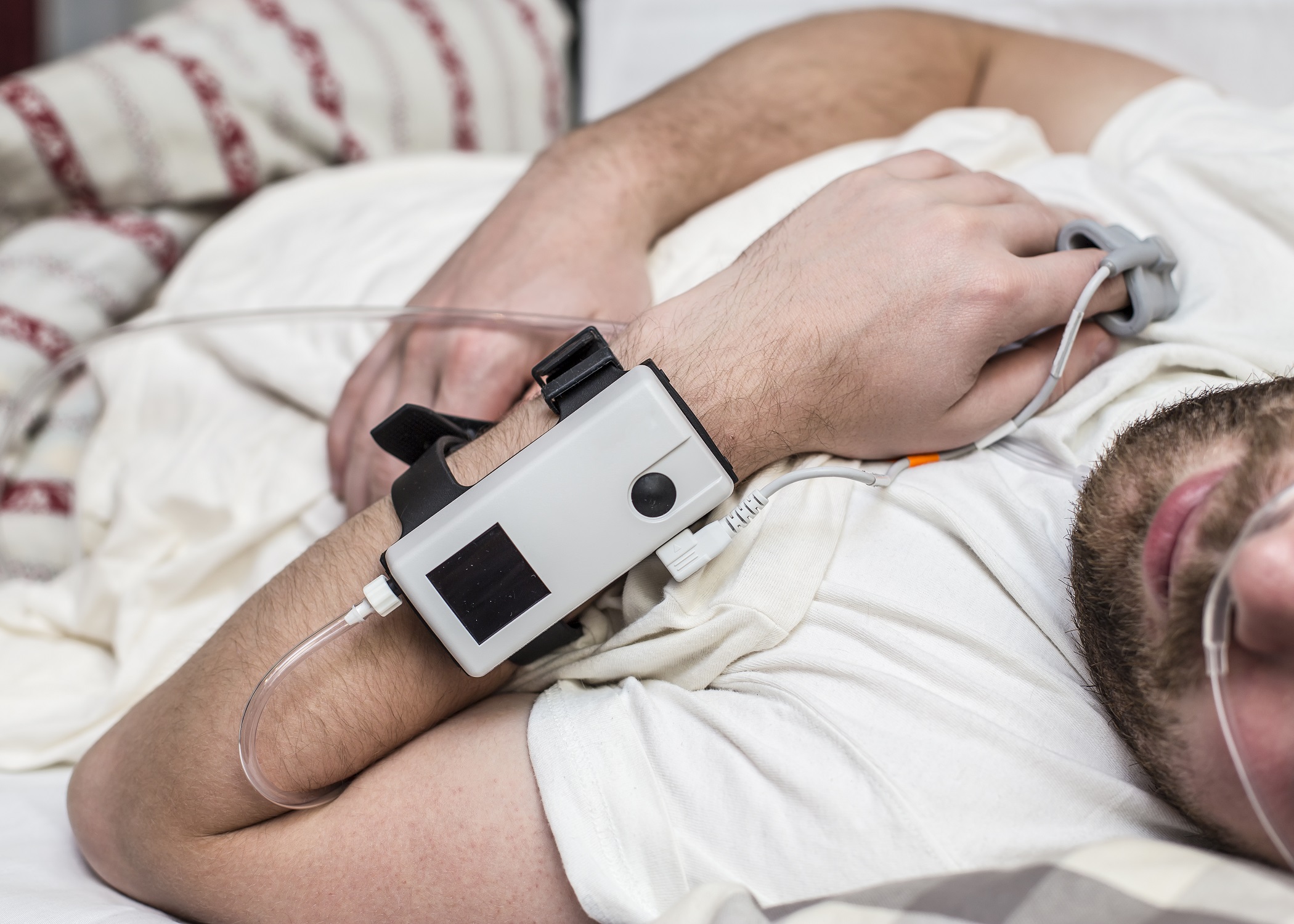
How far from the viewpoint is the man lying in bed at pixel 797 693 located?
0.65 meters

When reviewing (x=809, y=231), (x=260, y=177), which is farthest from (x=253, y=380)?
(x=809, y=231)

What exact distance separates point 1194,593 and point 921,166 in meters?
0.42

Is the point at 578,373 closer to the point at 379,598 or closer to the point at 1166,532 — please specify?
the point at 379,598

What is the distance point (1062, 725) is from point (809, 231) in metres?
0.43

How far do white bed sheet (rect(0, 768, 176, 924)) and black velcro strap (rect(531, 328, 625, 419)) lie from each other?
1.73 ft

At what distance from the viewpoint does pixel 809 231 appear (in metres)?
0.77

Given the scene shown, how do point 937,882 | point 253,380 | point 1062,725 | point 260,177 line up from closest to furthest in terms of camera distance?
point 937,882 → point 1062,725 → point 253,380 → point 260,177

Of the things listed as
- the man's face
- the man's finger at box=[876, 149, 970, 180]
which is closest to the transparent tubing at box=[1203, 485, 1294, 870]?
the man's face

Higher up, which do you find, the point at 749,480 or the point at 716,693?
the point at 749,480

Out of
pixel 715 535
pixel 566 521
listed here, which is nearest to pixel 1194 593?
pixel 715 535

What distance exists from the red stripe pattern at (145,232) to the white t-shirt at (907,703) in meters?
0.90

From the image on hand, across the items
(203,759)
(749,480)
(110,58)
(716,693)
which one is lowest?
(203,759)

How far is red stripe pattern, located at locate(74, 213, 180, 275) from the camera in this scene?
1.22 meters

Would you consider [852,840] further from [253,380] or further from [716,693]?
[253,380]
